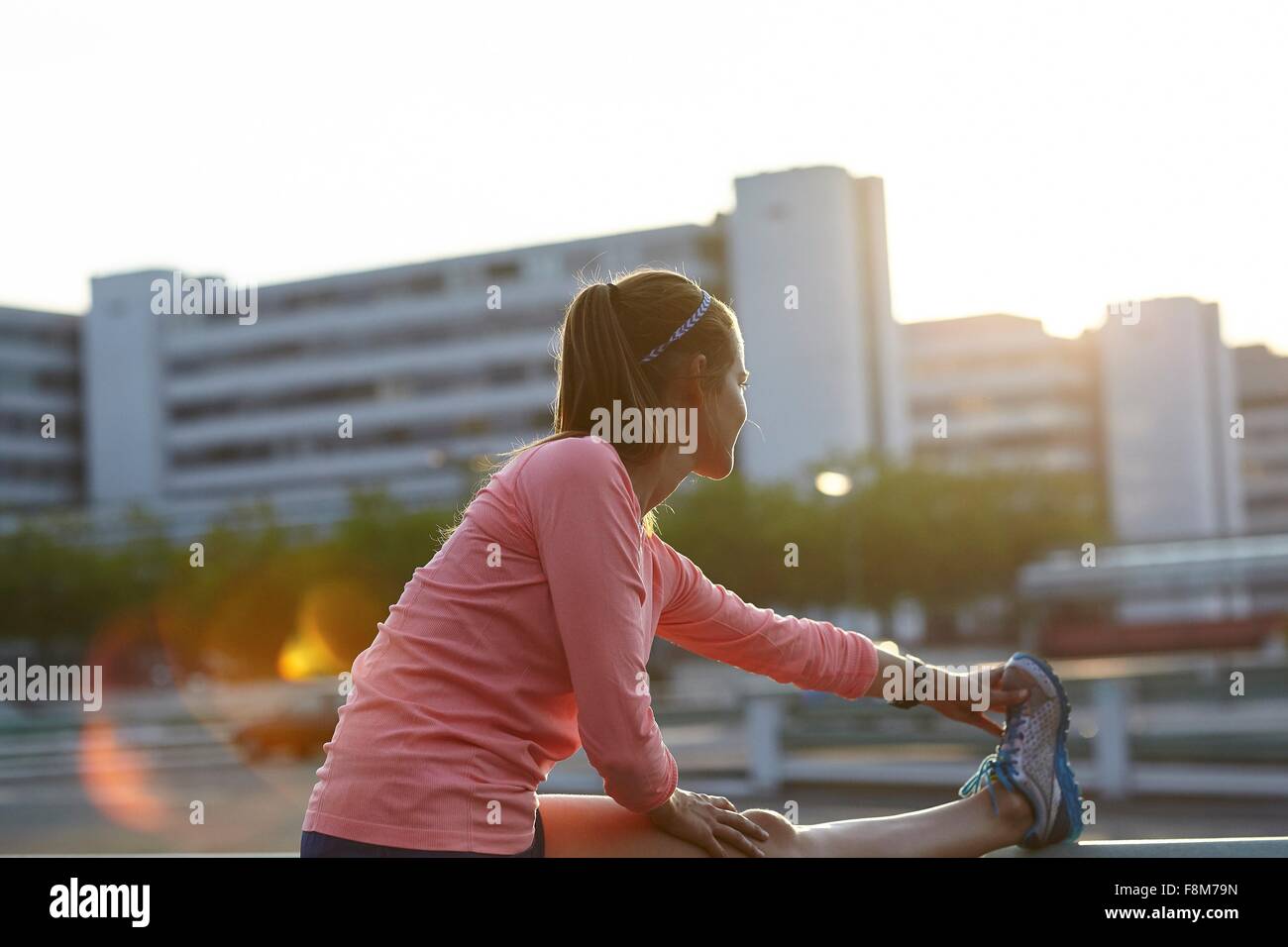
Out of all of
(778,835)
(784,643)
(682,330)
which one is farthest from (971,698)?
(682,330)

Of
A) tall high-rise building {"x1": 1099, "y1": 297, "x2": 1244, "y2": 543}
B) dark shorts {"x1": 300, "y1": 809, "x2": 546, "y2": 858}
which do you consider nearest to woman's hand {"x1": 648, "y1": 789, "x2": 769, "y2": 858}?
dark shorts {"x1": 300, "y1": 809, "x2": 546, "y2": 858}

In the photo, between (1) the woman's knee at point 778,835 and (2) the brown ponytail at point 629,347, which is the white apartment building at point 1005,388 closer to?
(1) the woman's knee at point 778,835

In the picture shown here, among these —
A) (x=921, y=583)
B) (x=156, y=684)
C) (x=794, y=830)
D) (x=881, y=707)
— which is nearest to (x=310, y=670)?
(x=156, y=684)

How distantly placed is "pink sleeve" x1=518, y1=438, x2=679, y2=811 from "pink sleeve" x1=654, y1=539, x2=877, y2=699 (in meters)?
0.60

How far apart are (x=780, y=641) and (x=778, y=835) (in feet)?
1.44

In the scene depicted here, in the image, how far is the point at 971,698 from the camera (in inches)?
106

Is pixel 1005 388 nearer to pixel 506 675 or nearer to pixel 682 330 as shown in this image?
pixel 682 330

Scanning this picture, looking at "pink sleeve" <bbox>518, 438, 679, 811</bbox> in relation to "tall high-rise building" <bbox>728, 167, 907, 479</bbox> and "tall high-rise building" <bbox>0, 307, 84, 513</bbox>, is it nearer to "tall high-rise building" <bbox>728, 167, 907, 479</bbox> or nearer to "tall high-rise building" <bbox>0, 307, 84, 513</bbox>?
"tall high-rise building" <bbox>728, 167, 907, 479</bbox>

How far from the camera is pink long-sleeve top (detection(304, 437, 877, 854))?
207 centimetres

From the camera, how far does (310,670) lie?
160 ft

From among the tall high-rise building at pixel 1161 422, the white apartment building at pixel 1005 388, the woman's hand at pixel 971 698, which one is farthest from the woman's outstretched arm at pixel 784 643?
the tall high-rise building at pixel 1161 422

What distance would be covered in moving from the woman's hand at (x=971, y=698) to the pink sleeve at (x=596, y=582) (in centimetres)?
75

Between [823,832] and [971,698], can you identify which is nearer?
[823,832]

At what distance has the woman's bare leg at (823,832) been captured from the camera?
2.35m
